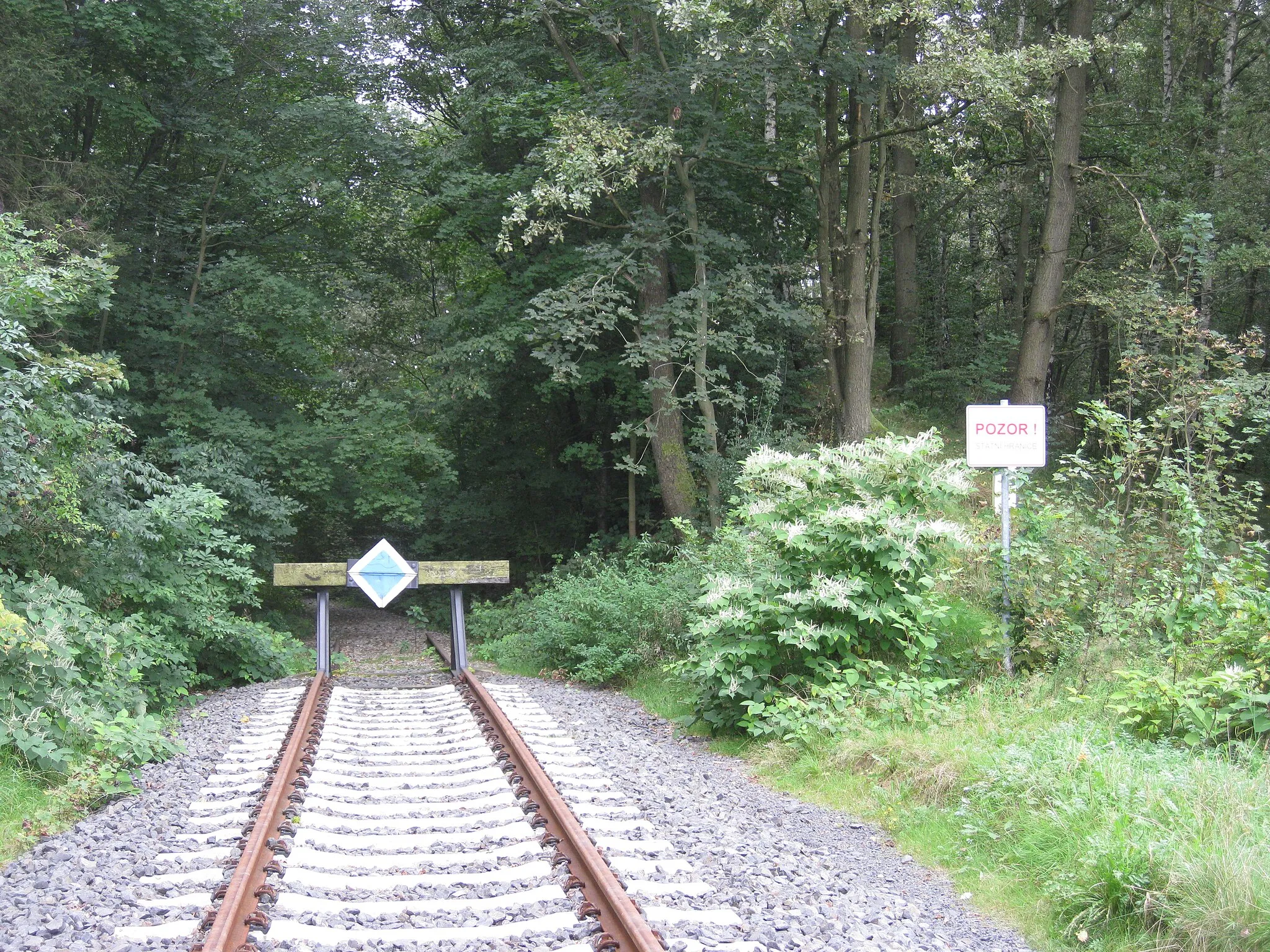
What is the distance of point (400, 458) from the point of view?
→ 20047mm

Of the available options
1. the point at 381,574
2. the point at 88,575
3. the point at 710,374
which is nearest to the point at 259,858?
the point at 88,575

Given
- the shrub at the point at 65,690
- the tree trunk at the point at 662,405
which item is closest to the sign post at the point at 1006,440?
the shrub at the point at 65,690

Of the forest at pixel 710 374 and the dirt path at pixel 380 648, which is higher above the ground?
the forest at pixel 710 374

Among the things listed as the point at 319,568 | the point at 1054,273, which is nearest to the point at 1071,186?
the point at 1054,273

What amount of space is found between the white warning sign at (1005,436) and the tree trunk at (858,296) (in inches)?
352

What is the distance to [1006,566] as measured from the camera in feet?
26.1

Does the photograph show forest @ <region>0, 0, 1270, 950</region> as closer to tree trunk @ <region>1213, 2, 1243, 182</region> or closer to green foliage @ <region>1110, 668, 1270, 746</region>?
green foliage @ <region>1110, 668, 1270, 746</region>

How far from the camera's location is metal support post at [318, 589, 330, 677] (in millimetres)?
11547

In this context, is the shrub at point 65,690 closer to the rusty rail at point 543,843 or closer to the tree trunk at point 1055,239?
the rusty rail at point 543,843

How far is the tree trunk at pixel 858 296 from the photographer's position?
16875mm

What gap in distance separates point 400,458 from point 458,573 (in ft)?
27.5

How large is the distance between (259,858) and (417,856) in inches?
28.1

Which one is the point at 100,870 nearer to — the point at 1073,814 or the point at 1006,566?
the point at 1073,814

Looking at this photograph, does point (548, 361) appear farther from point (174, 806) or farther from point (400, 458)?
point (174, 806)
